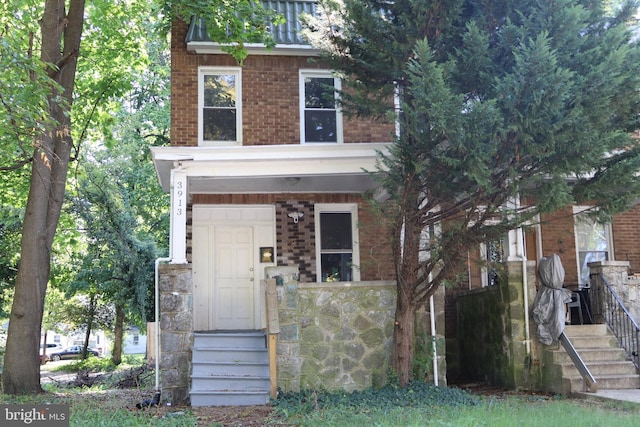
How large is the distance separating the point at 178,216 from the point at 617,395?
6.67 metres

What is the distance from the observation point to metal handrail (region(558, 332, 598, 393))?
934 centimetres

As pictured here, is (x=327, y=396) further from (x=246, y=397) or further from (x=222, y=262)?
(x=222, y=262)

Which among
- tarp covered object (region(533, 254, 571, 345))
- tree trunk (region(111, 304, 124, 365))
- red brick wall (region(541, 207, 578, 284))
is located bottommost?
tree trunk (region(111, 304, 124, 365))

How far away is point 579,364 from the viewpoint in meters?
9.55

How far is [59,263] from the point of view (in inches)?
876

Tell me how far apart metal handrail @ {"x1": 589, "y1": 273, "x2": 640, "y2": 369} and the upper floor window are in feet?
17.1

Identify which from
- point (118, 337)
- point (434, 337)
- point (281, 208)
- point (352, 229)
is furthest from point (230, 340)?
point (118, 337)

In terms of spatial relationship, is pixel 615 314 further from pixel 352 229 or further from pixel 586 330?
pixel 352 229

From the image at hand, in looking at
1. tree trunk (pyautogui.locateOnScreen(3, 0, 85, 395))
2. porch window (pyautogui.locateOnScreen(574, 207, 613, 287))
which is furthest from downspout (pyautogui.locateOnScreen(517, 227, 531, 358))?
tree trunk (pyautogui.locateOnScreen(3, 0, 85, 395))

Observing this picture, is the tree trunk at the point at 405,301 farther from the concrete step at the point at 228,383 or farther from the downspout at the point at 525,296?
the downspout at the point at 525,296

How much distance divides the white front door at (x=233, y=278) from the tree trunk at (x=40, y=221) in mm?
2890

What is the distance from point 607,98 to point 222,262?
7.18m

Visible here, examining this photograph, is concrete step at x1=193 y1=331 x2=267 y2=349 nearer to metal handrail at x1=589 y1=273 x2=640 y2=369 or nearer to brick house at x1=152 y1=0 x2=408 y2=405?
brick house at x1=152 y1=0 x2=408 y2=405

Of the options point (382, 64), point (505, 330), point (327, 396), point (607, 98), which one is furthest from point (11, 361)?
point (607, 98)
